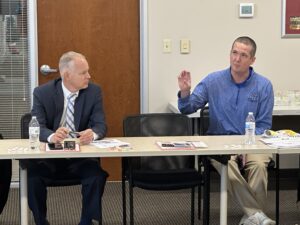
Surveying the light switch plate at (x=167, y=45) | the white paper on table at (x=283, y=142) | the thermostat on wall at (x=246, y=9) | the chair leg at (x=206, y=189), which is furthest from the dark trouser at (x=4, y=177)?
the thermostat on wall at (x=246, y=9)

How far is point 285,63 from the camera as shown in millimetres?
5605

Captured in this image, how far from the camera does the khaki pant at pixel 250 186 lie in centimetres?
387

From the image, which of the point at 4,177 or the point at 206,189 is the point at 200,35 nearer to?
the point at 206,189

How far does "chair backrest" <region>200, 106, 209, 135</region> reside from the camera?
4.40m

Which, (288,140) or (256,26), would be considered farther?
(256,26)

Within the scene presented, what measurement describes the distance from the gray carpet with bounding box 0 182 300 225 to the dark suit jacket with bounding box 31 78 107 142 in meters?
0.88

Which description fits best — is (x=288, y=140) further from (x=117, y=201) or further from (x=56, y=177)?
(x=117, y=201)

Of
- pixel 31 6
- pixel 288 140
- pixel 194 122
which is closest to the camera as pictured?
pixel 288 140

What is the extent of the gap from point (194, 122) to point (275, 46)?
4.38 ft

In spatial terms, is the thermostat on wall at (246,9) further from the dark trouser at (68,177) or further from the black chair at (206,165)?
the dark trouser at (68,177)

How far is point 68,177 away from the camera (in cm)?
380

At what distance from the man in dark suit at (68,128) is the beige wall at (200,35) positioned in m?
1.54

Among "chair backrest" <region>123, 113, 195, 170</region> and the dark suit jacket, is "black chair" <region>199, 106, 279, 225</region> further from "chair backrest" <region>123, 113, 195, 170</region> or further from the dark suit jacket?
the dark suit jacket

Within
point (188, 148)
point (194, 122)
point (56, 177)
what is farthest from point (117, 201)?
point (188, 148)
